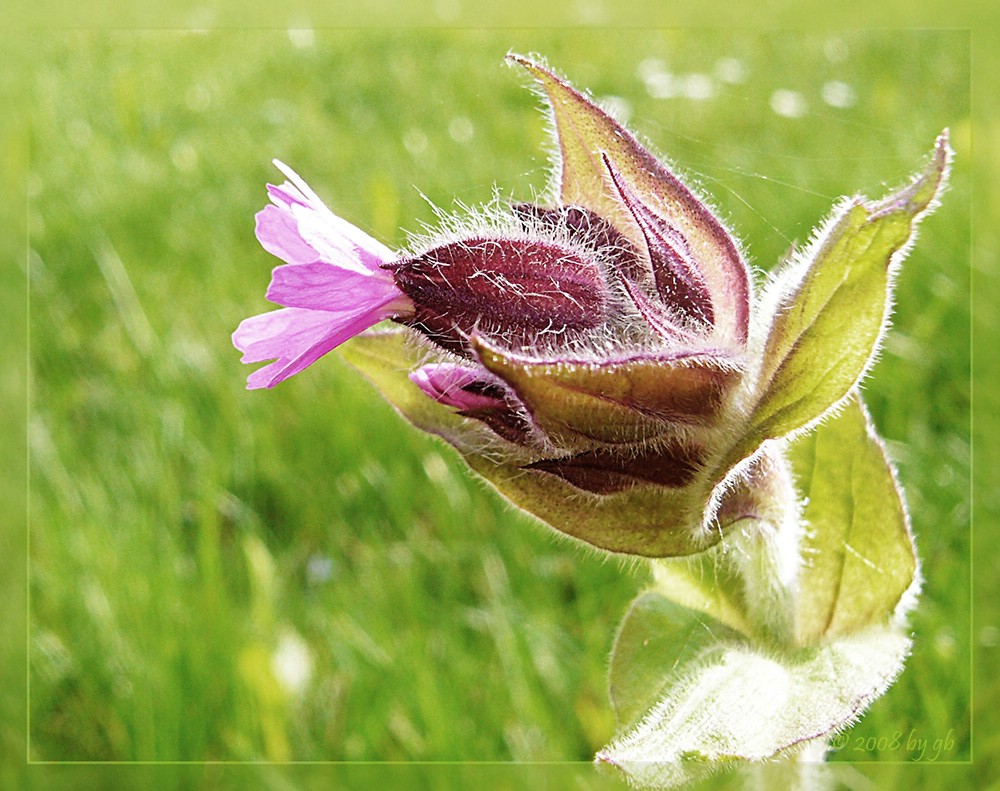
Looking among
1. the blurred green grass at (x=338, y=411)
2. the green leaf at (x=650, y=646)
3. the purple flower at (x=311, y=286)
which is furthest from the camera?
the blurred green grass at (x=338, y=411)

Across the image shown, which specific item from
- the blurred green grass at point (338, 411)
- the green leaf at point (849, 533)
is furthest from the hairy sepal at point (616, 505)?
the blurred green grass at point (338, 411)

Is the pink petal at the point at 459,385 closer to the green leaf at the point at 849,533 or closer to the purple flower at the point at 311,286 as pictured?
the purple flower at the point at 311,286

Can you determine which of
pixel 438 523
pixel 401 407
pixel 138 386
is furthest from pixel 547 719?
pixel 138 386

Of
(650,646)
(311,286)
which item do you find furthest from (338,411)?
(311,286)

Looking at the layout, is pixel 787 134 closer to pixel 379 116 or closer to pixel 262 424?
pixel 379 116

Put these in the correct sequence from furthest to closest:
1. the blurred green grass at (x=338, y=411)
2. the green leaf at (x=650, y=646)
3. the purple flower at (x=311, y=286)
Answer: the blurred green grass at (x=338, y=411), the green leaf at (x=650, y=646), the purple flower at (x=311, y=286)

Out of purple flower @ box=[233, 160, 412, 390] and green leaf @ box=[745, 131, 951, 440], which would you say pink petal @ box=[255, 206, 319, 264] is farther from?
green leaf @ box=[745, 131, 951, 440]

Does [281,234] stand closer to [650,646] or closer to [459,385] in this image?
[459,385]
